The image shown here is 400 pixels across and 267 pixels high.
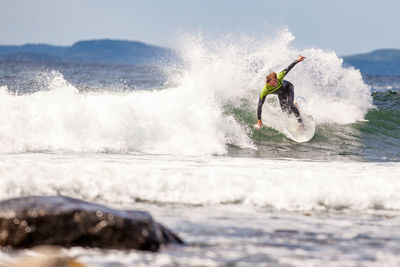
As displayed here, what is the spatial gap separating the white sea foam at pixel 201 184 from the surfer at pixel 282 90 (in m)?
4.16

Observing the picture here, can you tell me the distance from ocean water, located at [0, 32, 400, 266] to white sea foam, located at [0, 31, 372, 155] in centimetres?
4

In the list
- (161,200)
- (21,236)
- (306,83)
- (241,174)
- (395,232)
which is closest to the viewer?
(21,236)

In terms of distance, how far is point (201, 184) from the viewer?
791 cm

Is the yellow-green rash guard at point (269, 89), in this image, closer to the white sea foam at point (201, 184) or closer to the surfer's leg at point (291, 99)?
the surfer's leg at point (291, 99)

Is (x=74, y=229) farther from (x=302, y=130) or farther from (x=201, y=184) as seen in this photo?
(x=302, y=130)

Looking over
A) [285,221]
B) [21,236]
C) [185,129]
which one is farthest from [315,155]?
[21,236]

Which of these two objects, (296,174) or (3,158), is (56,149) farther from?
(296,174)

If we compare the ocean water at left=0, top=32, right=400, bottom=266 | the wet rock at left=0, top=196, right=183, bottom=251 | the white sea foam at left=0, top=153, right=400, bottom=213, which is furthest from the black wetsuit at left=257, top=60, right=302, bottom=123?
the wet rock at left=0, top=196, right=183, bottom=251

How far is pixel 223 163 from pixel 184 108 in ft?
12.4

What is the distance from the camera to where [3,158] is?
9.40m

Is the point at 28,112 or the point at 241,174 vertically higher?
the point at 28,112

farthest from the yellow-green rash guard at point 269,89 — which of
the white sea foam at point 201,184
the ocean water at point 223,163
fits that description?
the white sea foam at point 201,184

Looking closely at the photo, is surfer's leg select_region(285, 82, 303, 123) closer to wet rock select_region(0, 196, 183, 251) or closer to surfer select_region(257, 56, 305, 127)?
surfer select_region(257, 56, 305, 127)

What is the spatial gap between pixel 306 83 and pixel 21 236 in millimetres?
14427
